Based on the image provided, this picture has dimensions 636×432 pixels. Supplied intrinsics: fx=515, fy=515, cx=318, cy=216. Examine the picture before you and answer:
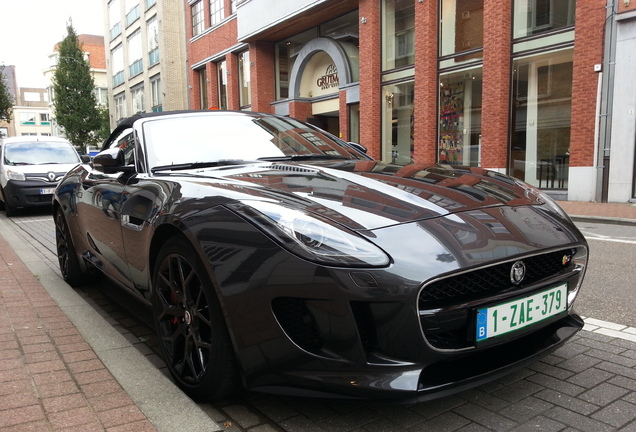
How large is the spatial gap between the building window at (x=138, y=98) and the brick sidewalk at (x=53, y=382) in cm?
3454

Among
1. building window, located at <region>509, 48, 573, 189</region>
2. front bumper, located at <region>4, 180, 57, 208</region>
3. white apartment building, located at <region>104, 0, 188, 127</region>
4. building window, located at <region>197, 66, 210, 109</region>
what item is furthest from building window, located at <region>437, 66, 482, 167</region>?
white apartment building, located at <region>104, 0, 188, 127</region>

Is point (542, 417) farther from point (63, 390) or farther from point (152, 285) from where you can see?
point (63, 390)

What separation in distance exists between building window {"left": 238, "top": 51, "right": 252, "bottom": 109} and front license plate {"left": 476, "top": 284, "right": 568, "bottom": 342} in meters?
22.9

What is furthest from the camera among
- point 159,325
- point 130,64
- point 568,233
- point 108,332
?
point 130,64

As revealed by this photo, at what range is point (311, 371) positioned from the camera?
6.18 ft

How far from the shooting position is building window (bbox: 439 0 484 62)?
547 inches

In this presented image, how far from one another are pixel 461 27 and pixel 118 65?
33440mm

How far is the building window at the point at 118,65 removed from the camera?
3959cm

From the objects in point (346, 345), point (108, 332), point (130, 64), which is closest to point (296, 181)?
point (346, 345)

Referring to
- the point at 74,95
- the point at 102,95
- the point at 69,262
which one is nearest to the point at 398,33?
the point at 69,262

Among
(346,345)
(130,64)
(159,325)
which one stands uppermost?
(130,64)

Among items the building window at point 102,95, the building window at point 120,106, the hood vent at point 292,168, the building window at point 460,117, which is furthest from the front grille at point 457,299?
the building window at point 102,95

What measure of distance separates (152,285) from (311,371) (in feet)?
3.98

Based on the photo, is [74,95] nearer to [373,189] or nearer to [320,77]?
[320,77]
